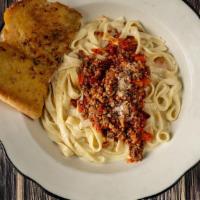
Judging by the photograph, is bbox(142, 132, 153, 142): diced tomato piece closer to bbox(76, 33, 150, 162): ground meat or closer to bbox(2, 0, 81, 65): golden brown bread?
bbox(76, 33, 150, 162): ground meat

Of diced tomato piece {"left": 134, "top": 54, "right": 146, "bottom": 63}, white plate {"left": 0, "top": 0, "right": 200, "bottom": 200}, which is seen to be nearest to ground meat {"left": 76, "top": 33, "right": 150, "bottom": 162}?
diced tomato piece {"left": 134, "top": 54, "right": 146, "bottom": 63}

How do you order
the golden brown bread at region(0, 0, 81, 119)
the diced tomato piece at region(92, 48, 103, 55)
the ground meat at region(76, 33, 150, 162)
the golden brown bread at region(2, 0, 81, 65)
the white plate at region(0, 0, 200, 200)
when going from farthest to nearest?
the diced tomato piece at region(92, 48, 103, 55), the golden brown bread at region(2, 0, 81, 65), the ground meat at region(76, 33, 150, 162), the golden brown bread at region(0, 0, 81, 119), the white plate at region(0, 0, 200, 200)

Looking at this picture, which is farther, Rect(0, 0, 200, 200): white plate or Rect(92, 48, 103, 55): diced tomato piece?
Rect(92, 48, 103, 55): diced tomato piece

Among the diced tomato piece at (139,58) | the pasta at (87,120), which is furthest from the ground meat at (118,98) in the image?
A: the pasta at (87,120)

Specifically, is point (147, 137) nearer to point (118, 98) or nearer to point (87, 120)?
point (118, 98)

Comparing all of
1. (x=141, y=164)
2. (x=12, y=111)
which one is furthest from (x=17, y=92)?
(x=141, y=164)

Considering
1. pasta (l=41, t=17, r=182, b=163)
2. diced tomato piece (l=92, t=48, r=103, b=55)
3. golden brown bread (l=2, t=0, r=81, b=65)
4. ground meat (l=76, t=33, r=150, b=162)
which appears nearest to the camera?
ground meat (l=76, t=33, r=150, b=162)

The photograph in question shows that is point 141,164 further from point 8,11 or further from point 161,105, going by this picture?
point 8,11

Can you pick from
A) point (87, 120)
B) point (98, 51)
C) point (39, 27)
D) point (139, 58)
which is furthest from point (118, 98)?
point (39, 27)
